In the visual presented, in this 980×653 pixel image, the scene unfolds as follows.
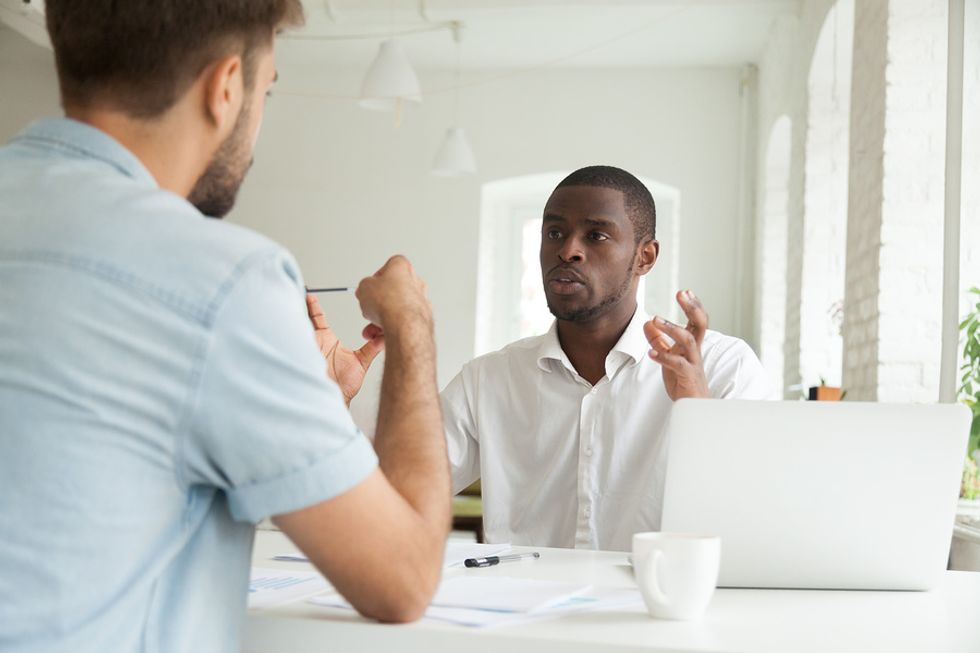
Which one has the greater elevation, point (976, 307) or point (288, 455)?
point (976, 307)

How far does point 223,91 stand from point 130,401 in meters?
0.31

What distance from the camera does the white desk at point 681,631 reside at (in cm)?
98

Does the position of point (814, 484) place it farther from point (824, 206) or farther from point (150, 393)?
point (824, 206)

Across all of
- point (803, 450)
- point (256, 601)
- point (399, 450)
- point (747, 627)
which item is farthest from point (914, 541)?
point (256, 601)

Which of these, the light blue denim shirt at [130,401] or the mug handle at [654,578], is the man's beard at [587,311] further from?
the light blue denim shirt at [130,401]

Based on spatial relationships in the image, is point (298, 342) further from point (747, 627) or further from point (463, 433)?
point (463, 433)

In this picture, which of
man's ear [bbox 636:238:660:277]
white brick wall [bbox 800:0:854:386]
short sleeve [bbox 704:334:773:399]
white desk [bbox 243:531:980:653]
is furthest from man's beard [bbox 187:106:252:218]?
white brick wall [bbox 800:0:854:386]

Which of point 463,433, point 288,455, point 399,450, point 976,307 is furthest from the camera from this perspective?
point 976,307

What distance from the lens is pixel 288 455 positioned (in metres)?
0.85

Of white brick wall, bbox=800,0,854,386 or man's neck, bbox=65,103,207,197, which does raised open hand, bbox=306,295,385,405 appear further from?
white brick wall, bbox=800,0,854,386

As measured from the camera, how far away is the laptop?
1.24 metres

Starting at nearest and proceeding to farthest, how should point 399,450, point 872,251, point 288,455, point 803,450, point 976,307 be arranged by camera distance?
point 288,455 < point 399,450 < point 803,450 < point 976,307 < point 872,251

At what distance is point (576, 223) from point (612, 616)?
4.17 feet

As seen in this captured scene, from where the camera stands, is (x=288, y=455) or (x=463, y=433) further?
(x=463, y=433)
